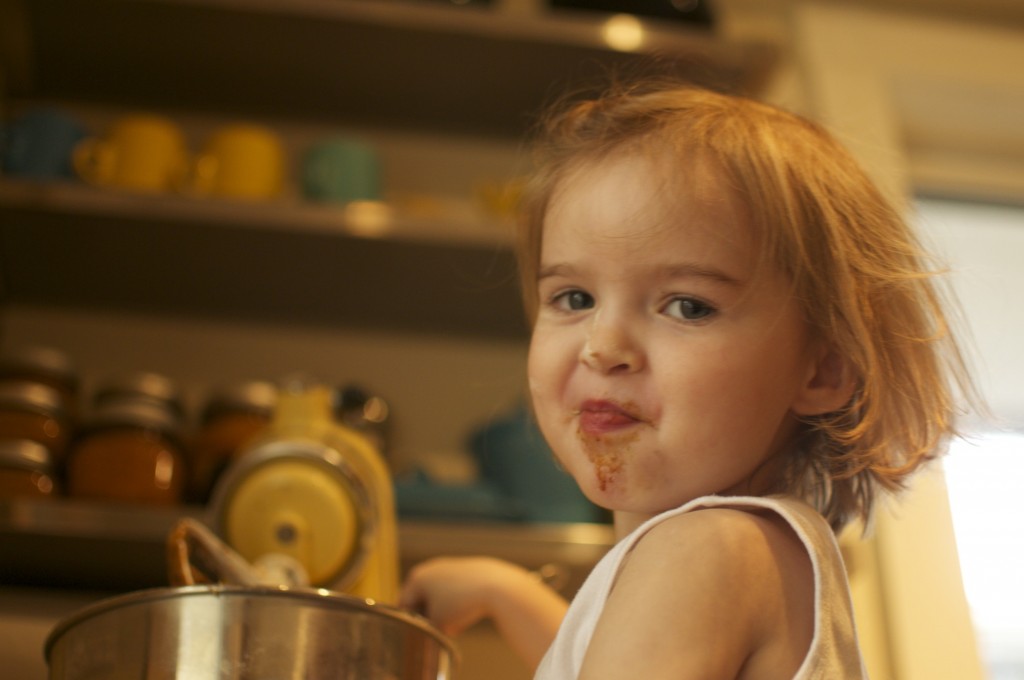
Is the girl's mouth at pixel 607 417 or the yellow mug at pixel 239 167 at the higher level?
the yellow mug at pixel 239 167

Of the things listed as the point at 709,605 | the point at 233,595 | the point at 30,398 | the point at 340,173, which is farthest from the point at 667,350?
the point at 340,173

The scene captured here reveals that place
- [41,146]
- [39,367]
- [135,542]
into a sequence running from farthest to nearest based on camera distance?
[41,146] < [39,367] < [135,542]

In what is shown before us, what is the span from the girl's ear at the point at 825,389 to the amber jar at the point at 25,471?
911 millimetres

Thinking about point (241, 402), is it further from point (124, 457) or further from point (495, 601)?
point (495, 601)

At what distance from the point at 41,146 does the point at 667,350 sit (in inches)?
45.2

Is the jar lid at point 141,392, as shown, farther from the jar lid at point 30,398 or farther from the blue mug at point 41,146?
the blue mug at point 41,146

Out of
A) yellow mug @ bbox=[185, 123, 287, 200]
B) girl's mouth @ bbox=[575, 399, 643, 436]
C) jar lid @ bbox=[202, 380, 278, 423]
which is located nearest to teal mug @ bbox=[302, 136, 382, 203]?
yellow mug @ bbox=[185, 123, 287, 200]

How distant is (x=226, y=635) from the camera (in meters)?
0.62

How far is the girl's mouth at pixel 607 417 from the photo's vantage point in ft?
2.13

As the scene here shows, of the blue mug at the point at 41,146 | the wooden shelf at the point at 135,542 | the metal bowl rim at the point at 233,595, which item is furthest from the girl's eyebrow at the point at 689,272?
the blue mug at the point at 41,146

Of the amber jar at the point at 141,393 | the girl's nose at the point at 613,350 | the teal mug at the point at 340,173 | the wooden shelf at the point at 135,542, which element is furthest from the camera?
the teal mug at the point at 340,173

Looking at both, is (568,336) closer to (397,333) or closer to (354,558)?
(354,558)

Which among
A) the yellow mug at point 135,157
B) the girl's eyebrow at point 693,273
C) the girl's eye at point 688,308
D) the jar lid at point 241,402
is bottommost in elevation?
the girl's eye at point 688,308

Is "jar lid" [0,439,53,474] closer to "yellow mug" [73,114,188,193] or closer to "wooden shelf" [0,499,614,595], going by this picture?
"wooden shelf" [0,499,614,595]
